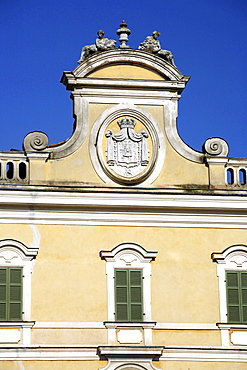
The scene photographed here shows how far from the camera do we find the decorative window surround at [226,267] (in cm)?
2488

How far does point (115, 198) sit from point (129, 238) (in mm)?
1023

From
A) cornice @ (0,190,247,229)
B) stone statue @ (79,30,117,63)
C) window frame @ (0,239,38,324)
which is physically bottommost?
window frame @ (0,239,38,324)

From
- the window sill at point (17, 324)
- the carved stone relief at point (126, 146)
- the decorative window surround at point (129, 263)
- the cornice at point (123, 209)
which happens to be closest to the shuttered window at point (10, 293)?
the window sill at point (17, 324)

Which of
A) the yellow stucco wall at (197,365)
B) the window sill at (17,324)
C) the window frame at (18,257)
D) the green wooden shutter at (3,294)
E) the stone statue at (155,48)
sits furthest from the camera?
the stone statue at (155,48)

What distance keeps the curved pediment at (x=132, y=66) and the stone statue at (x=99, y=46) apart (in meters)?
0.17

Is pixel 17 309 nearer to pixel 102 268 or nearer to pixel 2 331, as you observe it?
pixel 2 331

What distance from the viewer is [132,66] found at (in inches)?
1029

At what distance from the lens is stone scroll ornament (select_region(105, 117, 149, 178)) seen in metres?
25.4

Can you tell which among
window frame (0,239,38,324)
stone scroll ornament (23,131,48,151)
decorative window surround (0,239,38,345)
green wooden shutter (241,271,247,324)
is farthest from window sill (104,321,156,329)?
stone scroll ornament (23,131,48,151)

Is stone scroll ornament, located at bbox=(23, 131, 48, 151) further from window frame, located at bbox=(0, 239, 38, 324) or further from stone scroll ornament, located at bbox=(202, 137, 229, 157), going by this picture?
stone scroll ornament, located at bbox=(202, 137, 229, 157)

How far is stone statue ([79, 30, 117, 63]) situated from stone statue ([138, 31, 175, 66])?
0.81 m

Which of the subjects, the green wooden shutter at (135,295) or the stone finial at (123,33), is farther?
the stone finial at (123,33)

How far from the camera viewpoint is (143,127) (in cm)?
2591

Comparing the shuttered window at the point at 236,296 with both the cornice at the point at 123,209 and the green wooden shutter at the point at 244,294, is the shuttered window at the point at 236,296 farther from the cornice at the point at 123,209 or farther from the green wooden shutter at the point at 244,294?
the cornice at the point at 123,209
